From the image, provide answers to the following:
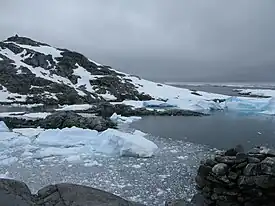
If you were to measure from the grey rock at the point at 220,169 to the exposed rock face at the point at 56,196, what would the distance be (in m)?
1.77

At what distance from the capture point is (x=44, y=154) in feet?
40.0

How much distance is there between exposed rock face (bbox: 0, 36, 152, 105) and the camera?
142ft

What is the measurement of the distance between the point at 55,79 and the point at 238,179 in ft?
150

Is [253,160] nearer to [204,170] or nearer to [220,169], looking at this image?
[220,169]

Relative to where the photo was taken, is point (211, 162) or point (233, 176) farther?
point (211, 162)

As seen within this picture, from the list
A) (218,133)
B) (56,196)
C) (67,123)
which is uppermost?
(56,196)

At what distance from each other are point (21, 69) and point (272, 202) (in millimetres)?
49022

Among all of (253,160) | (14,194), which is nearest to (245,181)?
(253,160)

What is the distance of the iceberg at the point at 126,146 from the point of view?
1224 centimetres

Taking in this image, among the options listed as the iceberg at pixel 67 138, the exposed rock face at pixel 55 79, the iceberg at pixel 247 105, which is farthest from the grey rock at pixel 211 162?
the exposed rock face at pixel 55 79

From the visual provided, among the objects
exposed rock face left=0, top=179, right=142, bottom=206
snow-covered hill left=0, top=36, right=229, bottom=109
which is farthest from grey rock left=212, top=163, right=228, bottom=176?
snow-covered hill left=0, top=36, right=229, bottom=109

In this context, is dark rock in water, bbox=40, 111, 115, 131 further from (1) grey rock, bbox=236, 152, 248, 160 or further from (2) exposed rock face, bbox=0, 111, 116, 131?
(1) grey rock, bbox=236, 152, 248, 160

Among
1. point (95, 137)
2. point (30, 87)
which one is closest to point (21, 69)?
point (30, 87)

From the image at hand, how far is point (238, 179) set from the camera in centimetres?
662
